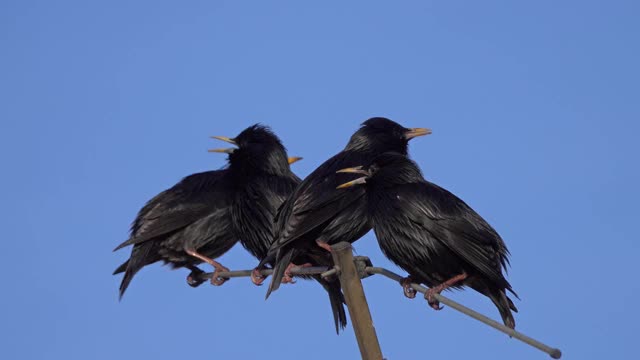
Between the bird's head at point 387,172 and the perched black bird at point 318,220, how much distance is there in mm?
172

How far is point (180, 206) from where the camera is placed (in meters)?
9.85

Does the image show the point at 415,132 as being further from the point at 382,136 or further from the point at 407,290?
the point at 407,290

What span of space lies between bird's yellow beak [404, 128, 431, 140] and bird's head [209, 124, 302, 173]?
113cm

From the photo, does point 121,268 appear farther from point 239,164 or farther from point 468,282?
point 468,282

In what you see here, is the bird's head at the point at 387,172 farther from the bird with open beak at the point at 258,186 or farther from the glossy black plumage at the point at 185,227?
the glossy black plumage at the point at 185,227

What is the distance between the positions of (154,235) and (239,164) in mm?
973

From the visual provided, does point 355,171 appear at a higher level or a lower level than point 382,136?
lower

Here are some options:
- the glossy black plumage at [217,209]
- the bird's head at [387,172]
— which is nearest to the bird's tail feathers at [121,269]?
the glossy black plumage at [217,209]

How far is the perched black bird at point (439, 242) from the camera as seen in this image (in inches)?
295

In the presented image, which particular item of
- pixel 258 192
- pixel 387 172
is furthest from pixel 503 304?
pixel 258 192

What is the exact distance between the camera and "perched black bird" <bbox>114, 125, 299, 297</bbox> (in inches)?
385

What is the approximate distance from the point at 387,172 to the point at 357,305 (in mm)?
2113

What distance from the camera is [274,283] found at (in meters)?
8.01

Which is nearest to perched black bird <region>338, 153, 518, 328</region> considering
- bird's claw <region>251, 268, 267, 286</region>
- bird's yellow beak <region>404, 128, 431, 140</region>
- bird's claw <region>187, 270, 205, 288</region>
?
bird's claw <region>251, 268, 267, 286</region>
